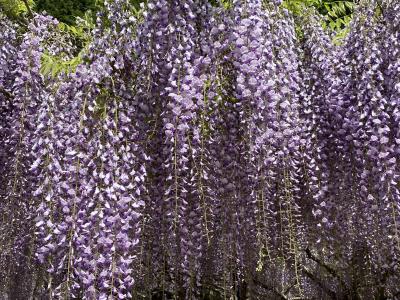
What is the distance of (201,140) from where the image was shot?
3.73m

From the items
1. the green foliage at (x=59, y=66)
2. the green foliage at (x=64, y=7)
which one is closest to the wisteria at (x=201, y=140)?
the green foliage at (x=59, y=66)

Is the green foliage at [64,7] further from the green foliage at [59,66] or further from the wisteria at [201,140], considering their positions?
the green foliage at [59,66]

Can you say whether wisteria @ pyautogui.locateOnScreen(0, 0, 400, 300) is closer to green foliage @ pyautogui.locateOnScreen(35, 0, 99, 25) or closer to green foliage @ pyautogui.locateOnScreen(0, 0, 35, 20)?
green foliage @ pyautogui.locateOnScreen(0, 0, 35, 20)

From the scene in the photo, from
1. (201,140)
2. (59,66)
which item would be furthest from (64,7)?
(201,140)

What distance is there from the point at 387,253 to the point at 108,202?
249 cm

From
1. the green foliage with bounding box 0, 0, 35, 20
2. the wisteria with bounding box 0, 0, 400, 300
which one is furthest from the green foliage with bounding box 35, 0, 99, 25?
the wisteria with bounding box 0, 0, 400, 300

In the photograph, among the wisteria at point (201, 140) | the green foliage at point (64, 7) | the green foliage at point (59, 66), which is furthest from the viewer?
the green foliage at point (64, 7)

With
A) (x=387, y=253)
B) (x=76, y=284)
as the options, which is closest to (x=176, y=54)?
(x=76, y=284)

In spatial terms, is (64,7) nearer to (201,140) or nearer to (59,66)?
(59,66)

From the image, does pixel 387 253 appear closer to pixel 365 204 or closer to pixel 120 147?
pixel 365 204

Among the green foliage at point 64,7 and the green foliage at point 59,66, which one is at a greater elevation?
the green foliage at point 64,7

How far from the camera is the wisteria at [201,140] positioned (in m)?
3.69

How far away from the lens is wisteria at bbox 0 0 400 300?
12.1ft

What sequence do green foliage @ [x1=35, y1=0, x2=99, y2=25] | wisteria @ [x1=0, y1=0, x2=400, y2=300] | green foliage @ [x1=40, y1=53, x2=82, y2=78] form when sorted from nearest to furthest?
wisteria @ [x1=0, y1=0, x2=400, y2=300]
green foliage @ [x1=40, y1=53, x2=82, y2=78]
green foliage @ [x1=35, y1=0, x2=99, y2=25]
